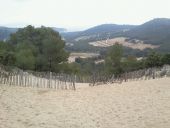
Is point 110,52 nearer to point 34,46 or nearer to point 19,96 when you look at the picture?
point 34,46

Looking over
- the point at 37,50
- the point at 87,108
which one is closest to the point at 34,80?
the point at 87,108

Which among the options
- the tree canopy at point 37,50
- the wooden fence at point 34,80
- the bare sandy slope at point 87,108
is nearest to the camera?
the bare sandy slope at point 87,108

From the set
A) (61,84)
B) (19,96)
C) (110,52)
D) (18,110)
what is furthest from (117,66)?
(18,110)

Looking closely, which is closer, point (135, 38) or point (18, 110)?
point (18, 110)

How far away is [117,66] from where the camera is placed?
44750 mm

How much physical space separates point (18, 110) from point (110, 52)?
32.0 metres

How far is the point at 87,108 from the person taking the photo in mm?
15508

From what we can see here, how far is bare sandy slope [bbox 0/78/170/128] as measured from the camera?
12297 mm

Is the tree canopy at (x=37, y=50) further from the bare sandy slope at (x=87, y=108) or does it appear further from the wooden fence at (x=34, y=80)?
the bare sandy slope at (x=87, y=108)

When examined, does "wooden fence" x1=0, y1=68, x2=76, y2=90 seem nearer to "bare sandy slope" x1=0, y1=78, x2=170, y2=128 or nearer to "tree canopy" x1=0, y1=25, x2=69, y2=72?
"bare sandy slope" x1=0, y1=78, x2=170, y2=128

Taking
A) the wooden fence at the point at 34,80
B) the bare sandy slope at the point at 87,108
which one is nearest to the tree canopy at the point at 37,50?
the wooden fence at the point at 34,80

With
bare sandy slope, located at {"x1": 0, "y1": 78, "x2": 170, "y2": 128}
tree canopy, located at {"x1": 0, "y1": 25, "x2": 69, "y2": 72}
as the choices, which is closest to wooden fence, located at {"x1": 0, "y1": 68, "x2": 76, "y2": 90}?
bare sandy slope, located at {"x1": 0, "y1": 78, "x2": 170, "y2": 128}

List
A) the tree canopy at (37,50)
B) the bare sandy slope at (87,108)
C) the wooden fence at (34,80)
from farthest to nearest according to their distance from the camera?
the tree canopy at (37,50) → the wooden fence at (34,80) → the bare sandy slope at (87,108)

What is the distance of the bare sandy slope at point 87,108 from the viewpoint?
12.3 metres
